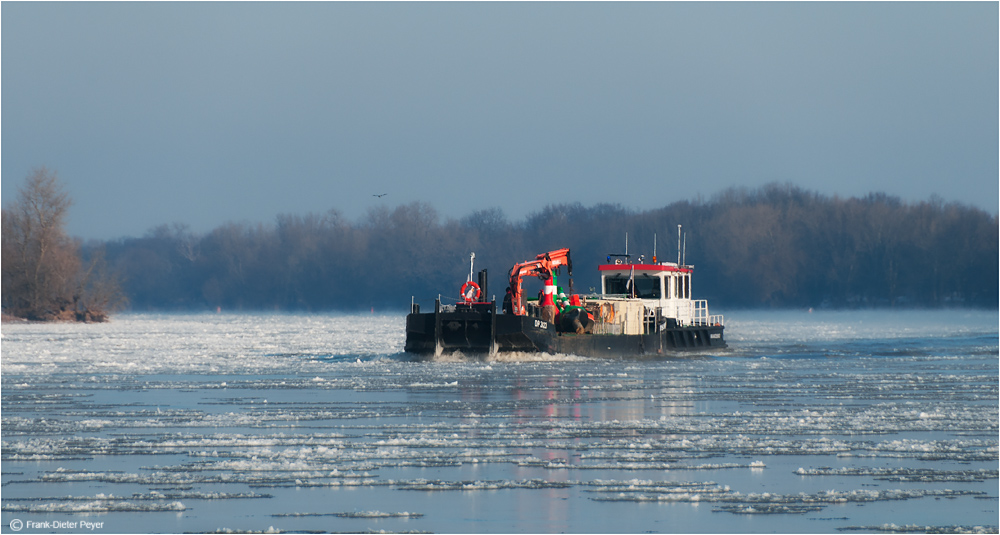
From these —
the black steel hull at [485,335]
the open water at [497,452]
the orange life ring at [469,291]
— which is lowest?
the open water at [497,452]

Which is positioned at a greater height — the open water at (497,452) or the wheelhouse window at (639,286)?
the wheelhouse window at (639,286)

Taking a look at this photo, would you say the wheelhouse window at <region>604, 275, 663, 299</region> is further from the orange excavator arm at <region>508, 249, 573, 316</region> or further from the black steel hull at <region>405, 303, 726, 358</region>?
the black steel hull at <region>405, 303, 726, 358</region>

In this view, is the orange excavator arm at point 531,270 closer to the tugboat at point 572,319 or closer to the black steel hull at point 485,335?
the tugboat at point 572,319

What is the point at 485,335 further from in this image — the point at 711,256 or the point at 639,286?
the point at 711,256

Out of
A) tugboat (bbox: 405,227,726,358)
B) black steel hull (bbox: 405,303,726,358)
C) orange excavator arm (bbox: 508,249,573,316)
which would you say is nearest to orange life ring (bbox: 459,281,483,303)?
tugboat (bbox: 405,227,726,358)

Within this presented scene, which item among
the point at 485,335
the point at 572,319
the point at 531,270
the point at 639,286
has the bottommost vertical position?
the point at 485,335

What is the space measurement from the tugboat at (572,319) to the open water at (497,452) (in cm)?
568

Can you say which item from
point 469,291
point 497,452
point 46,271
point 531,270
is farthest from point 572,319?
point 46,271

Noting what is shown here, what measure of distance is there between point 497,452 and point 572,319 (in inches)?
910

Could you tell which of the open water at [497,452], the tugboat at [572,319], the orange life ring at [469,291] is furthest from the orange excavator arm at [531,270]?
the open water at [497,452]

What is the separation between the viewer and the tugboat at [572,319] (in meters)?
35.1

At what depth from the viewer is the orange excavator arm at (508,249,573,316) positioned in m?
36.9

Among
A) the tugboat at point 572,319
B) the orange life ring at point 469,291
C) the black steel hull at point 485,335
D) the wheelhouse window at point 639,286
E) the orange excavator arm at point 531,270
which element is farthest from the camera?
the wheelhouse window at point 639,286

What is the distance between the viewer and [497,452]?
15.1 m
